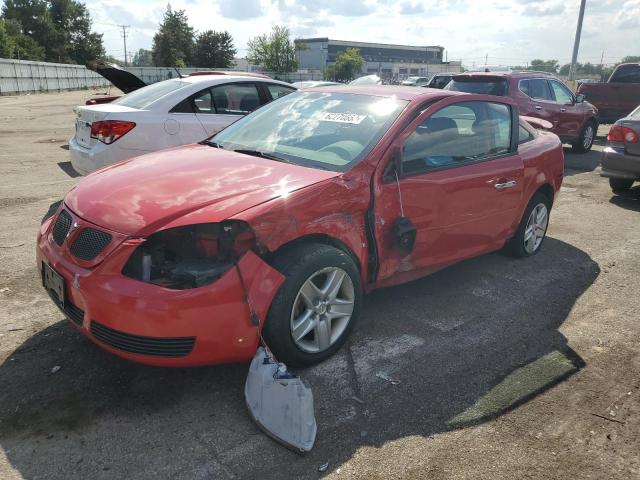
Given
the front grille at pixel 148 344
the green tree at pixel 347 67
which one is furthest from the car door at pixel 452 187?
the green tree at pixel 347 67

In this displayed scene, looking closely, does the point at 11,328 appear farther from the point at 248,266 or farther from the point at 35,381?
the point at 248,266

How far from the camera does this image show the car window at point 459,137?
371 cm

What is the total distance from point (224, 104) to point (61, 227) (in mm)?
4265

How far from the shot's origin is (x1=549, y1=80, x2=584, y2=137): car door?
1075 cm

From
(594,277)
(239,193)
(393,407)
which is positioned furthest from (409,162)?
(594,277)

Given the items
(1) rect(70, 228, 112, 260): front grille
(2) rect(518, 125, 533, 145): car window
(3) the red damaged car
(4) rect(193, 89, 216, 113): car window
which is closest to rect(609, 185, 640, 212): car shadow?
(2) rect(518, 125, 533, 145): car window

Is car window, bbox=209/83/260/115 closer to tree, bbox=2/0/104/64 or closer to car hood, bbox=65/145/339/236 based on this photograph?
car hood, bbox=65/145/339/236

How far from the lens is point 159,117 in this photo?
6.29 m

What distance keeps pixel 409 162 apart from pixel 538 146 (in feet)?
6.76

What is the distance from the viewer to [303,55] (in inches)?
4451

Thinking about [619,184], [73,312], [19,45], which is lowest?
[619,184]

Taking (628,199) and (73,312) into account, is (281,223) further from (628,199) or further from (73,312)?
Answer: (628,199)

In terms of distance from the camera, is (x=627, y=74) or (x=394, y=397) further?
(x=627, y=74)

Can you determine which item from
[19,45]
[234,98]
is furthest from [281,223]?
[19,45]
